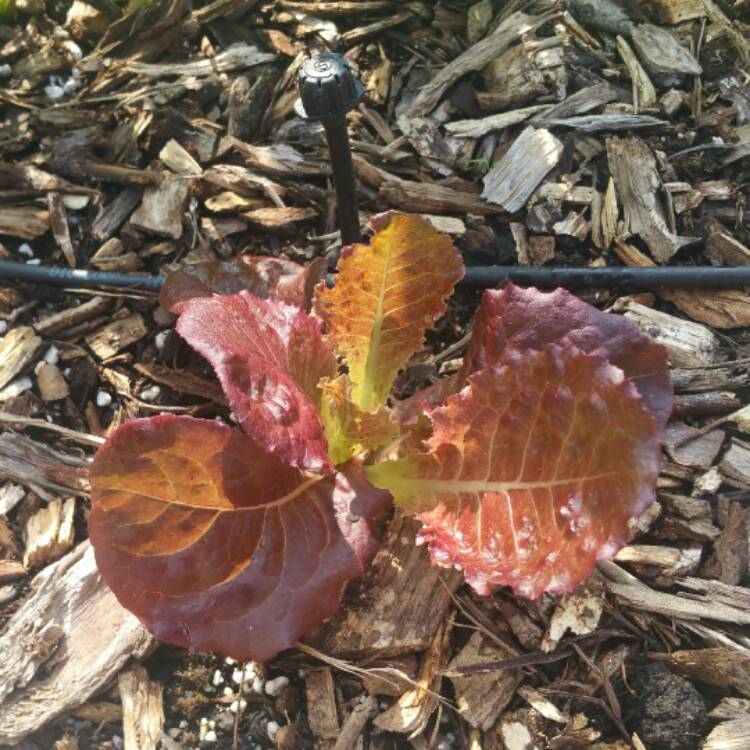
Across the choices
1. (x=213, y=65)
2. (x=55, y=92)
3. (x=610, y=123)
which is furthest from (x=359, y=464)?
(x=55, y=92)

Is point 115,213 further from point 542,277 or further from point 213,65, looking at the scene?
point 542,277

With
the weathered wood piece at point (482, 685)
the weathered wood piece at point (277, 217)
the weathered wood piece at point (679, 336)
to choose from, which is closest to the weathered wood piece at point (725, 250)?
the weathered wood piece at point (679, 336)

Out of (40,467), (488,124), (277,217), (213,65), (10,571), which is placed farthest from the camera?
(213,65)

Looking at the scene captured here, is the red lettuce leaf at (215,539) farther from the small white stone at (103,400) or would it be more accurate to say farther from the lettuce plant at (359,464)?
the small white stone at (103,400)

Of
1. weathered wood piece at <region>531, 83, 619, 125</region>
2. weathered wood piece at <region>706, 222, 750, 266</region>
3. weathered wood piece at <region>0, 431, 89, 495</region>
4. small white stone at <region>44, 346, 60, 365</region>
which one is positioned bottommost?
weathered wood piece at <region>0, 431, 89, 495</region>

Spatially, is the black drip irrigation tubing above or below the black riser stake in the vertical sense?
below

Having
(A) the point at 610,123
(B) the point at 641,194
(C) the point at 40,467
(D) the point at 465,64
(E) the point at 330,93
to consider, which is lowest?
(C) the point at 40,467

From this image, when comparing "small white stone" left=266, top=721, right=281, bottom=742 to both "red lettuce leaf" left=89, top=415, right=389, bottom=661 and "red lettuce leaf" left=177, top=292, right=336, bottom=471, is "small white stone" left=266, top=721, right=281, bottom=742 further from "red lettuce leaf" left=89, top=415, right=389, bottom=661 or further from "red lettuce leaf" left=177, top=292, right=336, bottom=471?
"red lettuce leaf" left=177, top=292, right=336, bottom=471

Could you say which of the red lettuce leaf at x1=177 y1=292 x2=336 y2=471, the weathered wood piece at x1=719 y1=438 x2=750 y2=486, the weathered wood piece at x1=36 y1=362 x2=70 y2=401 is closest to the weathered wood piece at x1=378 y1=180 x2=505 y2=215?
the red lettuce leaf at x1=177 y1=292 x2=336 y2=471
